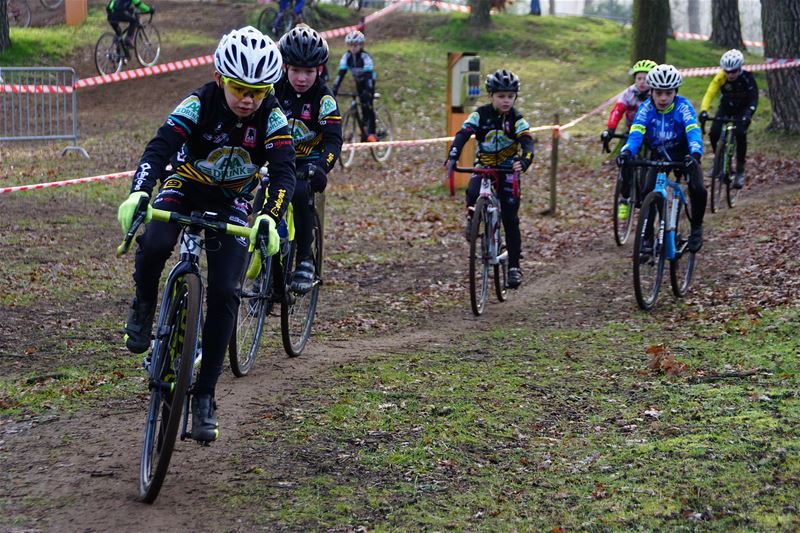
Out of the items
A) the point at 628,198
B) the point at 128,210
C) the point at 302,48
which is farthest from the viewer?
the point at 628,198

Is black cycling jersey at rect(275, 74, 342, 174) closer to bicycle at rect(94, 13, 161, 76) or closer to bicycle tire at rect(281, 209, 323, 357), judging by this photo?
bicycle tire at rect(281, 209, 323, 357)

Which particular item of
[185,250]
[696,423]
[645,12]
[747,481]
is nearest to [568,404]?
[696,423]

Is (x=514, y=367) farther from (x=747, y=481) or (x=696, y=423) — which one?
(x=747, y=481)

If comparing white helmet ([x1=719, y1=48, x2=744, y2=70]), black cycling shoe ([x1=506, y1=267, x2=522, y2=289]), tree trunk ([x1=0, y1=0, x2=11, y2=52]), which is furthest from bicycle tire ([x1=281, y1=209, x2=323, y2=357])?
tree trunk ([x1=0, y1=0, x2=11, y2=52])

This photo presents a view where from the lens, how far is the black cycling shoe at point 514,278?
1085 centimetres

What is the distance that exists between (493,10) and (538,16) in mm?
2964

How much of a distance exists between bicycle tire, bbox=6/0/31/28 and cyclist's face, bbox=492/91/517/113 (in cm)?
2395

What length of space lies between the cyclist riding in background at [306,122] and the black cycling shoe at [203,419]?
8.45ft

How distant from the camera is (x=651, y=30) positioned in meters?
20.1

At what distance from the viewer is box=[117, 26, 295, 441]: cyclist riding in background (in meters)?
5.48

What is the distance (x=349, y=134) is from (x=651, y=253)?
10.6 m

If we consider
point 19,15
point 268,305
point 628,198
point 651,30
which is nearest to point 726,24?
point 651,30

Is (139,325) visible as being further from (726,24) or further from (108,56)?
(726,24)

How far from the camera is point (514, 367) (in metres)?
8.30
